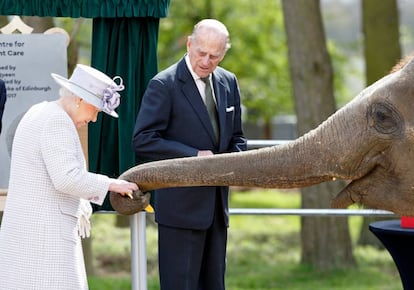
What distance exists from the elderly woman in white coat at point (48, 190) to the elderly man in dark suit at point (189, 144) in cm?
94

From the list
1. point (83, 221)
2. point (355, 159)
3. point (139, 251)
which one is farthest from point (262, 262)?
point (355, 159)

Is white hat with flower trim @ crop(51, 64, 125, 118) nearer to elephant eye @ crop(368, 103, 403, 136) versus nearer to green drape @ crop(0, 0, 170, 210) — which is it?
elephant eye @ crop(368, 103, 403, 136)

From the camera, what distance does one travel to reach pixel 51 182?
6.89 m

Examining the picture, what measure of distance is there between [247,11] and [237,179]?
16.8 metres

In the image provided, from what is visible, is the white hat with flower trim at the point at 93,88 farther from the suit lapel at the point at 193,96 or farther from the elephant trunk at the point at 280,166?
the suit lapel at the point at 193,96

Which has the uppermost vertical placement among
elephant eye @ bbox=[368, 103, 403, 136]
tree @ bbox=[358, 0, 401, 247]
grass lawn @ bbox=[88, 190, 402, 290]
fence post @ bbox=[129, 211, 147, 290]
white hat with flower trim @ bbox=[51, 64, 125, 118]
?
Result: tree @ bbox=[358, 0, 401, 247]

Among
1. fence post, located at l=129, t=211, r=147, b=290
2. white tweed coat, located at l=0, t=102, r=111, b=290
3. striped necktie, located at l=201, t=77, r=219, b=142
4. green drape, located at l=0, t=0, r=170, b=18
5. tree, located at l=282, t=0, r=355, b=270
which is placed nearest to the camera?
white tweed coat, located at l=0, t=102, r=111, b=290

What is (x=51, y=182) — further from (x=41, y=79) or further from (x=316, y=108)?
(x=316, y=108)

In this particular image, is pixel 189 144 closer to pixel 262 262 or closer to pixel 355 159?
pixel 355 159

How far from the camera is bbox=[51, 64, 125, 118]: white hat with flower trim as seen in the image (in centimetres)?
695

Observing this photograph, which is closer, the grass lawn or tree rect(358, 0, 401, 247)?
the grass lawn

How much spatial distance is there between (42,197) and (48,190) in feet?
0.17

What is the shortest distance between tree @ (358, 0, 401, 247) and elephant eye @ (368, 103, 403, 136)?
10028mm

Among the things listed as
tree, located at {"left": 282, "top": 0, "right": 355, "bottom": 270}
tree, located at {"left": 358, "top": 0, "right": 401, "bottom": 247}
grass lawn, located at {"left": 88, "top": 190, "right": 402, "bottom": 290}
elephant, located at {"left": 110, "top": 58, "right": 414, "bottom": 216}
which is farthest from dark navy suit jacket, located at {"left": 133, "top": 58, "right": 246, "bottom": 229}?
tree, located at {"left": 358, "top": 0, "right": 401, "bottom": 247}
